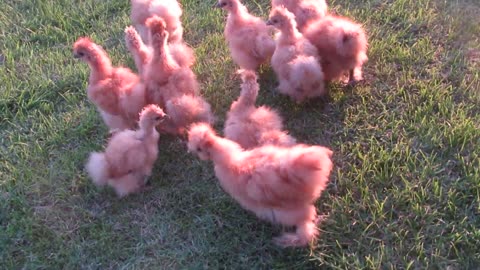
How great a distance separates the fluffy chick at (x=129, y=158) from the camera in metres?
3.64

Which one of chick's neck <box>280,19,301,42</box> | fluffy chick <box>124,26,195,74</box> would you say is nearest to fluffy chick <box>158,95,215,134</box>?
fluffy chick <box>124,26,195,74</box>

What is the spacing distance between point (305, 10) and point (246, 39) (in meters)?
0.62

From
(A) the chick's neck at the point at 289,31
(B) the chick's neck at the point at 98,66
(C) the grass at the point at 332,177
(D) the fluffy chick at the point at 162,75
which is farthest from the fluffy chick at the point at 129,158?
(A) the chick's neck at the point at 289,31

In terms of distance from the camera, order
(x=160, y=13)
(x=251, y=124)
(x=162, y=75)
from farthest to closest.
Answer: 1. (x=160, y=13)
2. (x=162, y=75)
3. (x=251, y=124)

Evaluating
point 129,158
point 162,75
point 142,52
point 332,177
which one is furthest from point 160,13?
point 332,177

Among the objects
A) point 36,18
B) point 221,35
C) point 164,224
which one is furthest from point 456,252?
point 36,18

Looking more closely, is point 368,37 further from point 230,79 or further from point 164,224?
point 164,224

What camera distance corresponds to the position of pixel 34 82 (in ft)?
16.0

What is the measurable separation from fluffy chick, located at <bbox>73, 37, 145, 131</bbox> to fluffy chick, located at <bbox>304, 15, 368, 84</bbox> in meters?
1.44

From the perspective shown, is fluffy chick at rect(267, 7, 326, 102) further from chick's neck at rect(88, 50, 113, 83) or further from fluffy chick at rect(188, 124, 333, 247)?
chick's neck at rect(88, 50, 113, 83)

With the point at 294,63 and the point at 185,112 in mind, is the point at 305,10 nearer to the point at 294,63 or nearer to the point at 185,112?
the point at 294,63

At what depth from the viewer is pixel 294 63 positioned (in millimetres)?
3977

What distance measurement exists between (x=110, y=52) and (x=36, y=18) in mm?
1161

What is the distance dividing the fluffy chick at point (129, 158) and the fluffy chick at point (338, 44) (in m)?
1.39
